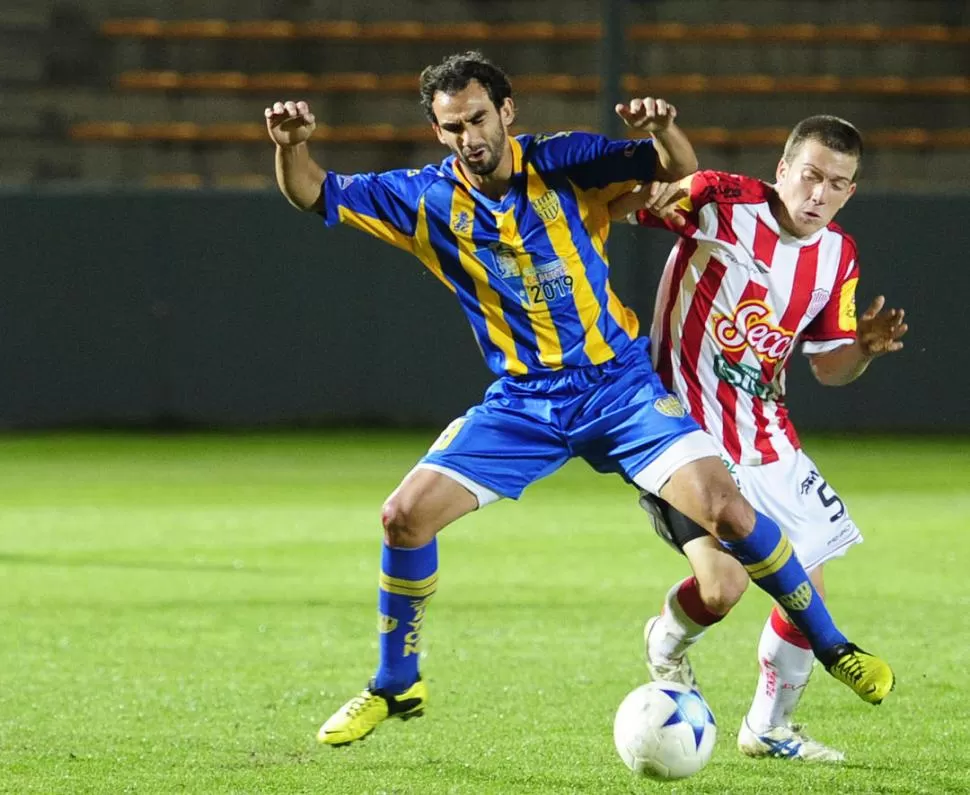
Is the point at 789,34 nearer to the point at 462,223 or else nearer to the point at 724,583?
the point at 462,223

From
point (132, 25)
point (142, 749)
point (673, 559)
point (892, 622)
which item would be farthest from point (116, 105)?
point (142, 749)

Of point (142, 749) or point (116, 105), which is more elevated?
point (116, 105)

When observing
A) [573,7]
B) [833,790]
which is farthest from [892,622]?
[573,7]

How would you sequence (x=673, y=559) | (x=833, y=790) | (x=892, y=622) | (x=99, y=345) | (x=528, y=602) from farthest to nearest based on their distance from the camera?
1. (x=99, y=345)
2. (x=673, y=559)
3. (x=528, y=602)
4. (x=892, y=622)
5. (x=833, y=790)

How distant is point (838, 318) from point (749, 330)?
36 centimetres

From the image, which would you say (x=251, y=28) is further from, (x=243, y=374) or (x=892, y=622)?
(x=892, y=622)

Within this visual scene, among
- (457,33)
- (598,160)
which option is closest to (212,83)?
(457,33)

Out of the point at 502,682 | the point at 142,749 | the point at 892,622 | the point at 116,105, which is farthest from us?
the point at 116,105

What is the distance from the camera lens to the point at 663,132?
15.3ft

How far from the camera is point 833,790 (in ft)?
14.5

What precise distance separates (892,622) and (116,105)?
1319 cm

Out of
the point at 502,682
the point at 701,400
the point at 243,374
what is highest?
the point at 701,400

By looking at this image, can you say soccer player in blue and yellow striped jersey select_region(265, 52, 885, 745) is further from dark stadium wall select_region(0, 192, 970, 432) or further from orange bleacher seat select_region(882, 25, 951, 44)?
orange bleacher seat select_region(882, 25, 951, 44)

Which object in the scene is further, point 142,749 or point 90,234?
point 90,234
